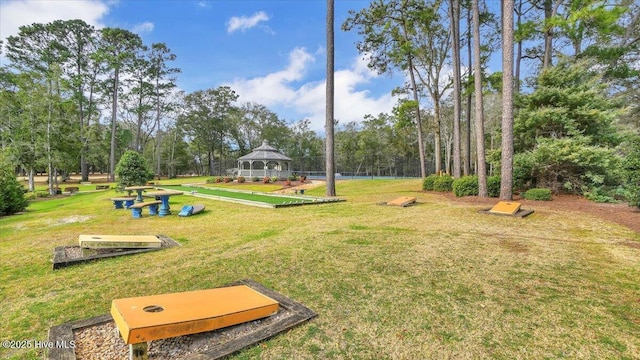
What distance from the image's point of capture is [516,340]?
2420 millimetres

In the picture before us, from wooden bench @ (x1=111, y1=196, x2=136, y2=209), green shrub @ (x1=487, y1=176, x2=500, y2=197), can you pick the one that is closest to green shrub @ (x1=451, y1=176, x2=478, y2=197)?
green shrub @ (x1=487, y1=176, x2=500, y2=197)

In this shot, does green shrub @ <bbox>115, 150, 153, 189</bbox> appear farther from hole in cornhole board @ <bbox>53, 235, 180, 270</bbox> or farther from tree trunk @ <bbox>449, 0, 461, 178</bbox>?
tree trunk @ <bbox>449, 0, 461, 178</bbox>

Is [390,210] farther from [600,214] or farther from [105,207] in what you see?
[105,207]

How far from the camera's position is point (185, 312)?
2385mm

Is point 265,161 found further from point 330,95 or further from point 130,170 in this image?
point 330,95

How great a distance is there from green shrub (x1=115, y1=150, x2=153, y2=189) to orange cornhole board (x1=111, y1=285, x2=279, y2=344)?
15.0 meters

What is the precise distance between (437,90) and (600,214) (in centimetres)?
1030

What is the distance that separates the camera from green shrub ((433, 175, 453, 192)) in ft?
45.5

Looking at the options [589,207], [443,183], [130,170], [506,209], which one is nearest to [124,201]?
[130,170]

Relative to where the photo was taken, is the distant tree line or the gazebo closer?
the distant tree line

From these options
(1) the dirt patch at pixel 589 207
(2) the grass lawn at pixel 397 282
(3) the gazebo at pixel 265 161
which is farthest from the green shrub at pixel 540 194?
(3) the gazebo at pixel 265 161

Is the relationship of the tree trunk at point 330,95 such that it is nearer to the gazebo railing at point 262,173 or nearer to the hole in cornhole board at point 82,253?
the hole in cornhole board at point 82,253

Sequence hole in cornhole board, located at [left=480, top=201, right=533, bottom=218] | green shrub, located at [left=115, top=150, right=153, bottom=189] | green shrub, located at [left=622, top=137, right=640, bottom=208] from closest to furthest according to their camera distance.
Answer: green shrub, located at [left=622, top=137, right=640, bottom=208] < hole in cornhole board, located at [left=480, top=201, right=533, bottom=218] < green shrub, located at [left=115, top=150, right=153, bottom=189]

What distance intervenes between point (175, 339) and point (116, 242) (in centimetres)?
343
